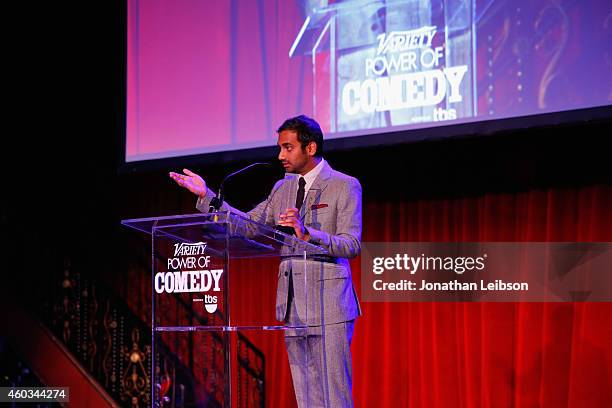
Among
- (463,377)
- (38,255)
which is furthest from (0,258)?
(463,377)

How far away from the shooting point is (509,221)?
5.09 m

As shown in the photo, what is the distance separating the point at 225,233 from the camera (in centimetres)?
236

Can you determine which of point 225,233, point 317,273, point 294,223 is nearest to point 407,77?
point 317,273

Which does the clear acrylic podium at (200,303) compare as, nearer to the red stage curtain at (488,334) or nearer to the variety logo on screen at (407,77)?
the variety logo on screen at (407,77)

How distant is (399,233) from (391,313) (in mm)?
591

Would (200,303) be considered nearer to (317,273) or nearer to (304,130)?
(317,273)

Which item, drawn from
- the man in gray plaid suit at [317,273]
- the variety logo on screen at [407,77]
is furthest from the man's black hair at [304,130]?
the variety logo on screen at [407,77]

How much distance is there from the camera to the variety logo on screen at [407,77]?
4.48 m

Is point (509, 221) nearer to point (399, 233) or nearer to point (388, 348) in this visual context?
point (399, 233)

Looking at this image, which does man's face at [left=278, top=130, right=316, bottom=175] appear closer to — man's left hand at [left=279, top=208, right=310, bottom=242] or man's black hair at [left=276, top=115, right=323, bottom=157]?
man's black hair at [left=276, top=115, right=323, bottom=157]

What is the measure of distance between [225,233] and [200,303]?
252 millimetres

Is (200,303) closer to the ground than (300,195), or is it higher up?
closer to the ground

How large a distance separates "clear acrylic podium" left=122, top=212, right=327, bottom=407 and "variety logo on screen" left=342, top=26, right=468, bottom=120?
2240 millimetres

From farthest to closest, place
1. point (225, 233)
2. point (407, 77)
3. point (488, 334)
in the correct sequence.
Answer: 1. point (488, 334)
2. point (407, 77)
3. point (225, 233)
